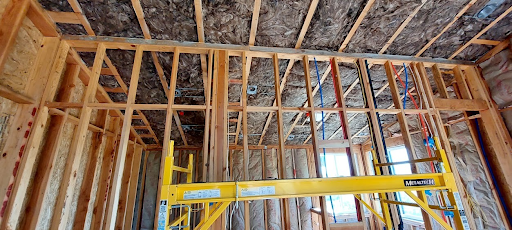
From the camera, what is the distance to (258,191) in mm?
1427

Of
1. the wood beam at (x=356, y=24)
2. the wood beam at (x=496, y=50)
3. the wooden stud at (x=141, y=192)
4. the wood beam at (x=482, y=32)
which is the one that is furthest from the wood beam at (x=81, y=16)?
the wood beam at (x=496, y=50)

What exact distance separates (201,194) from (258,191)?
14.3 inches

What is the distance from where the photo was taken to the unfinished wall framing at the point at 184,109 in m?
2.18

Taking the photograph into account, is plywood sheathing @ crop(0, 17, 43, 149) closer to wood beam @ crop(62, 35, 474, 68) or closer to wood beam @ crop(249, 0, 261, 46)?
wood beam @ crop(62, 35, 474, 68)

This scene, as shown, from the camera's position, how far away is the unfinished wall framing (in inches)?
85.7

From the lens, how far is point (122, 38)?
2650 mm

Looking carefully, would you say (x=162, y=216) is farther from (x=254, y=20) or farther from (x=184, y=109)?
(x=254, y=20)

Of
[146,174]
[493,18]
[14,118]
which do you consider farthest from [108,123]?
[493,18]

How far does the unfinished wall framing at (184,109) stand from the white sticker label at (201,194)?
2.1 inches

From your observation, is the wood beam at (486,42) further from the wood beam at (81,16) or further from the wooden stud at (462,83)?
the wood beam at (81,16)

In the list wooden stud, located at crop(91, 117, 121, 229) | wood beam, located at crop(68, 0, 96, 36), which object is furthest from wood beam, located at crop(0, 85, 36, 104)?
wooden stud, located at crop(91, 117, 121, 229)

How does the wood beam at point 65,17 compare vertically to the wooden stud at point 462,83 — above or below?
above

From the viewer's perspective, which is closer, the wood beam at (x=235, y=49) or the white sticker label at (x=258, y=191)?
the white sticker label at (x=258, y=191)

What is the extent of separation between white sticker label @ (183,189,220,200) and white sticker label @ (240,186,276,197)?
0.16 metres
